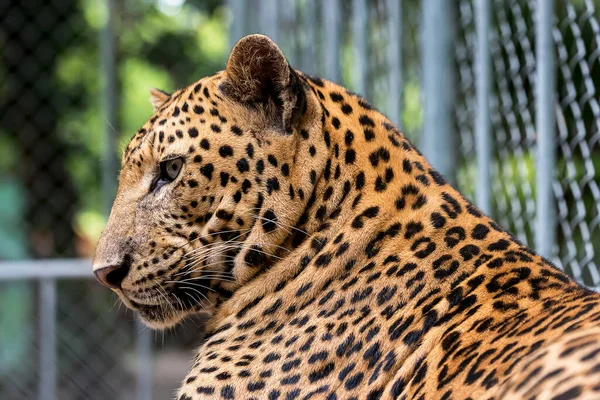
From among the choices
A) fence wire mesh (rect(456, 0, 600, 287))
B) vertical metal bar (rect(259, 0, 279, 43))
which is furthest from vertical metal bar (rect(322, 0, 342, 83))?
vertical metal bar (rect(259, 0, 279, 43))

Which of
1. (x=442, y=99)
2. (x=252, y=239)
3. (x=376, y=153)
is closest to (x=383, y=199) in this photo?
(x=376, y=153)

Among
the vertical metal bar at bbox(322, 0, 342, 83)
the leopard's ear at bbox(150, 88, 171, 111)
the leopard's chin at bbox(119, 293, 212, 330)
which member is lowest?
the leopard's chin at bbox(119, 293, 212, 330)

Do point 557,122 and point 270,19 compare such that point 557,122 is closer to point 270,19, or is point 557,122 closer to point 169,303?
point 169,303

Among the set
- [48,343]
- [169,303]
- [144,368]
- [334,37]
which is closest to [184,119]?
[169,303]

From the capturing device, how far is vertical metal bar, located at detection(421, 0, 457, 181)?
4781mm

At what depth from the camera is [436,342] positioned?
2.86m

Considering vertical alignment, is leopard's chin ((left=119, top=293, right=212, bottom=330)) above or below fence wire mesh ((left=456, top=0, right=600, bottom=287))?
below

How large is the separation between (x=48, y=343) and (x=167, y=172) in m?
4.43

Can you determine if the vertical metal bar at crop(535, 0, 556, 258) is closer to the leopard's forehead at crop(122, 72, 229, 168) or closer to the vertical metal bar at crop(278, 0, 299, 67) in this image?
the leopard's forehead at crop(122, 72, 229, 168)

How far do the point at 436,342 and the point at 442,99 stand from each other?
2202mm

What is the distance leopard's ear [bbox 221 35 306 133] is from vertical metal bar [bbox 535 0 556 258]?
3.67ft

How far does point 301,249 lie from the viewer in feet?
10.9

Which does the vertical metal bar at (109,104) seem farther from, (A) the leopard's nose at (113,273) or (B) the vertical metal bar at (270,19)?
(A) the leopard's nose at (113,273)

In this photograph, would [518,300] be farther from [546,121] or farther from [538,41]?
[538,41]
